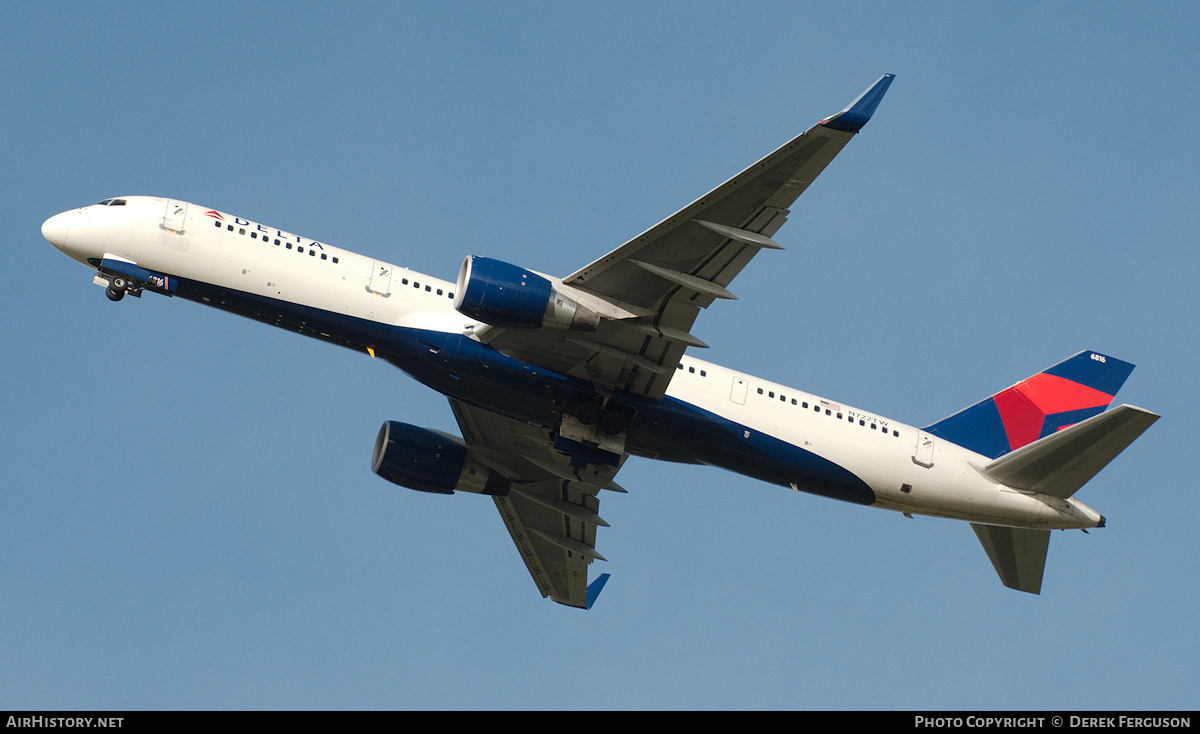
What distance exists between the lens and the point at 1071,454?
30.6m

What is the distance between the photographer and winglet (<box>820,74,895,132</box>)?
23.9 m

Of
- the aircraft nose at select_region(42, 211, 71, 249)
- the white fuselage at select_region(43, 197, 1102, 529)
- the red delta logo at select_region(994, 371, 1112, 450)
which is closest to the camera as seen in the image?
the white fuselage at select_region(43, 197, 1102, 529)

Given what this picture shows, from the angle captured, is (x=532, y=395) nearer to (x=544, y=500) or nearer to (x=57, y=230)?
(x=544, y=500)

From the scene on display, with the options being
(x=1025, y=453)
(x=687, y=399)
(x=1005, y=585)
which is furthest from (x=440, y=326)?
(x=1005, y=585)

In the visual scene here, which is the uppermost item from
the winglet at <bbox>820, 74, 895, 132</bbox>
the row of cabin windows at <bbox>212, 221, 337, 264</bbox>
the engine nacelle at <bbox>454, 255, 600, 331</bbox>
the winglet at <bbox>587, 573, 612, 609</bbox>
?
the winglet at <bbox>820, 74, 895, 132</bbox>

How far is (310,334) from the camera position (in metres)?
31.1

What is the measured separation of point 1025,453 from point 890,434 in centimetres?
411

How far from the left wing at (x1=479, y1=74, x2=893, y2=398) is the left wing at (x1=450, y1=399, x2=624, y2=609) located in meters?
6.34

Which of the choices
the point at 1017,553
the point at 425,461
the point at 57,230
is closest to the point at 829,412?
the point at 1017,553

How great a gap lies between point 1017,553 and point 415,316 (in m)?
21.7

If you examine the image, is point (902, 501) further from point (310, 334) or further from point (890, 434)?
point (310, 334)

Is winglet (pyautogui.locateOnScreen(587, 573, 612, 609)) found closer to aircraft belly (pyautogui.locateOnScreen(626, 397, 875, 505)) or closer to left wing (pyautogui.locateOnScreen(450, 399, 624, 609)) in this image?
left wing (pyautogui.locateOnScreen(450, 399, 624, 609))

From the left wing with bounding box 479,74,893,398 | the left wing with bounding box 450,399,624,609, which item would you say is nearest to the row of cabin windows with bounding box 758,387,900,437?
the left wing with bounding box 479,74,893,398
